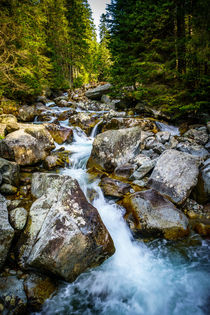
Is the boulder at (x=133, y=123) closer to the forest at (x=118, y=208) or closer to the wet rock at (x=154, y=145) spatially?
the forest at (x=118, y=208)

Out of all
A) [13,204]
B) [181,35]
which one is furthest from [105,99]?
[13,204]

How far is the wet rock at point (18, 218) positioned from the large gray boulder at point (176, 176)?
3.82m

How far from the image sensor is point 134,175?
18.6 ft

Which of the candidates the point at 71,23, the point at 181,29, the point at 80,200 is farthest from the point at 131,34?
the point at 71,23

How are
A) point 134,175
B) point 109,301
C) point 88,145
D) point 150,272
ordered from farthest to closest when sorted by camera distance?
point 88,145, point 134,175, point 150,272, point 109,301

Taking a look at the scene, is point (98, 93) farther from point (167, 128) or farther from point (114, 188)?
point (114, 188)

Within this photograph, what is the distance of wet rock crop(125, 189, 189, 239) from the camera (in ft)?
12.8

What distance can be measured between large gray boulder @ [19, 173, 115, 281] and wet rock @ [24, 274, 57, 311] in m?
0.24

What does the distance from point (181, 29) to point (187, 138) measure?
24.2 ft

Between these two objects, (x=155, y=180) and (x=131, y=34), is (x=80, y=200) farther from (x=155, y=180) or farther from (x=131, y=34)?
(x=131, y=34)

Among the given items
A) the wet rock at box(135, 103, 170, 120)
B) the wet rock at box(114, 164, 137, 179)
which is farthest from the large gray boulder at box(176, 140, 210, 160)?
the wet rock at box(135, 103, 170, 120)

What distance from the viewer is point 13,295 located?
270 centimetres

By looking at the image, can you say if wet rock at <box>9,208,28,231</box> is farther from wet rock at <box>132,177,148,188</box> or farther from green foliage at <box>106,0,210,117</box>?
green foliage at <box>106,0,210,117</box>

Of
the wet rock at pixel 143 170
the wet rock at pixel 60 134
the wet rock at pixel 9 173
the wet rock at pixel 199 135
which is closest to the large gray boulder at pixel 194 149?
the wet rock at pixel 199 135
